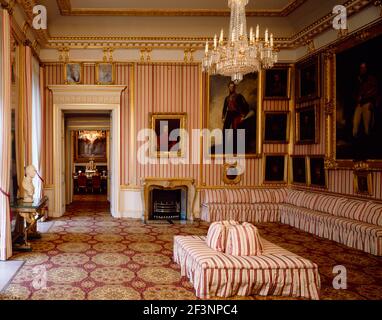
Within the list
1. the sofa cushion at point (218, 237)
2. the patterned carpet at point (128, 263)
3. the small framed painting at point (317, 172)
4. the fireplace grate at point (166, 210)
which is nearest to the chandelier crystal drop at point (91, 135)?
the fireplace grate at point (166, 210)

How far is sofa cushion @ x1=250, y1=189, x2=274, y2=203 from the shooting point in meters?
7.45

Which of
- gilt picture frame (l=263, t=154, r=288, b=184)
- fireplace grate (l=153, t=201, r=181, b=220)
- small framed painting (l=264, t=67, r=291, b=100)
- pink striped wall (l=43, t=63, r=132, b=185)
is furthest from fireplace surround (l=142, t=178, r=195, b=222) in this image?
small framed painting (l=264, t=67, r=291, b=100)

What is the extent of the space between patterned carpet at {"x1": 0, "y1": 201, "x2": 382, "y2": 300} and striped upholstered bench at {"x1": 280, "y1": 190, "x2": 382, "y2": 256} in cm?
20

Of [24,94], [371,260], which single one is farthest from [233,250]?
[24,94]

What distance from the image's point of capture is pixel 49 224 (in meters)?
6.68

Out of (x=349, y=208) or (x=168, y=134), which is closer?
(x=349, y=208)

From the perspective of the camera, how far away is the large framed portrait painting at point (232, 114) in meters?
7.64

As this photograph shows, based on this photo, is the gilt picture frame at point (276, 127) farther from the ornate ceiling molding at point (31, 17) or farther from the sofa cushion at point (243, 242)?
the ornate ceiling molding at point (31, 17)

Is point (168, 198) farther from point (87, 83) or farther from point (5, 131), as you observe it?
point (5, 131)

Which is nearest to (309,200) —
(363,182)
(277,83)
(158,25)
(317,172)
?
(317,172)

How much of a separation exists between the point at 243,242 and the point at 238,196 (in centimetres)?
392

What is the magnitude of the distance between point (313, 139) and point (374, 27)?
2.43 meters

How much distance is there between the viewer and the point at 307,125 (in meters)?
7.16

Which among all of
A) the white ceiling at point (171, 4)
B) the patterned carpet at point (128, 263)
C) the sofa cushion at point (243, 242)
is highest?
the white ceiling at point (171, 4)
